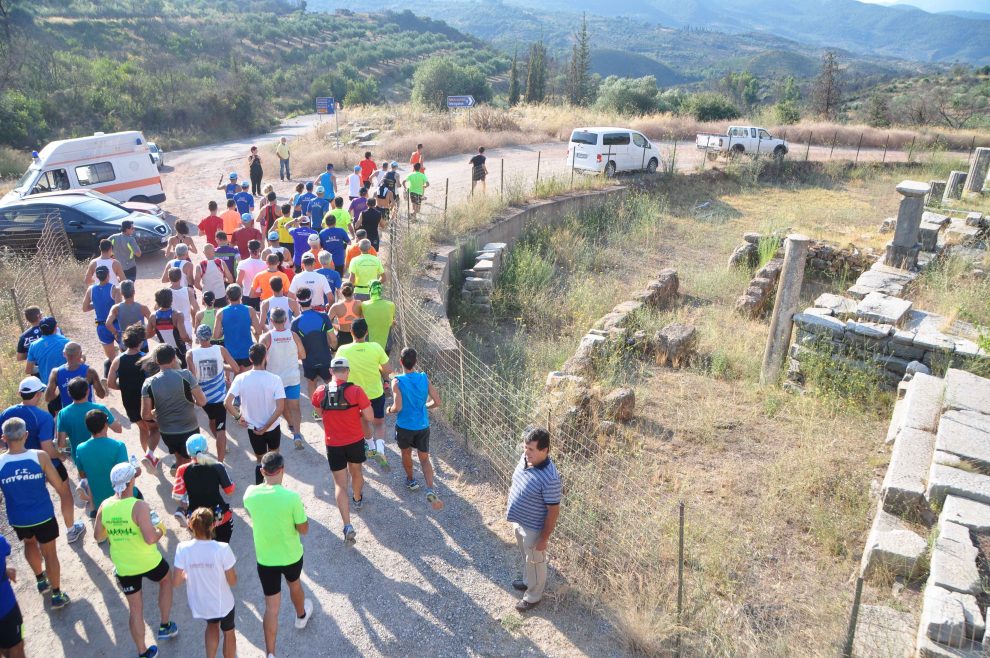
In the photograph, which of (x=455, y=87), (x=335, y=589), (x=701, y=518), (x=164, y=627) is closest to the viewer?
(x=164, y=627)

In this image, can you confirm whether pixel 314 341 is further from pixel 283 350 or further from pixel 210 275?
pixel 210 275

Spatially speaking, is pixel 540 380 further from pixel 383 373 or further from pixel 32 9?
pixel 32 9

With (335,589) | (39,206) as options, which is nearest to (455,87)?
(39,206)

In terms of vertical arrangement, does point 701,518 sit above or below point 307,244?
below

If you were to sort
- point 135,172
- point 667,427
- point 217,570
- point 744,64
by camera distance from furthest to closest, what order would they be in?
point 744,64, point 135,172, point 667,427, point 217,570

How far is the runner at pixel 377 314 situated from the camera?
8055mm

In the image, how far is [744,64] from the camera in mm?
191625

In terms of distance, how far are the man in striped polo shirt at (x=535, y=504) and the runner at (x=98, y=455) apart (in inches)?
123

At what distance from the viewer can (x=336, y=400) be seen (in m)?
5.98

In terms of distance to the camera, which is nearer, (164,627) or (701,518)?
(164,627)

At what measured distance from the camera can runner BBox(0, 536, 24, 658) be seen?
15.1 ft

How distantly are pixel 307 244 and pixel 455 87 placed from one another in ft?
111

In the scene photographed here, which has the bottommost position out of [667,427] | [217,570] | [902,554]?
[667,427]

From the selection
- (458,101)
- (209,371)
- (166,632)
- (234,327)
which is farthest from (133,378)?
(458,101)
